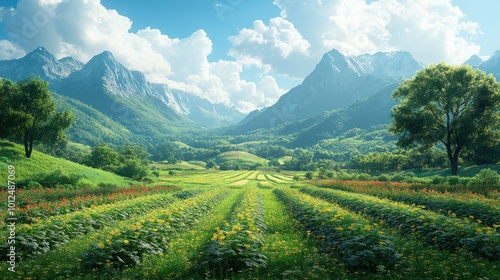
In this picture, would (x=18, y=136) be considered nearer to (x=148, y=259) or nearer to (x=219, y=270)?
(x=148, y=259)

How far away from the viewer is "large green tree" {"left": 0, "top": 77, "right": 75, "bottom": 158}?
152ft

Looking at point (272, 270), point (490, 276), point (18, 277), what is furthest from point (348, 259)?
point (18, 277)

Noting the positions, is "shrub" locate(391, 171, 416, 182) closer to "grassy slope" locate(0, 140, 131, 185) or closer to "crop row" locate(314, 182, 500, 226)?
"crop row" locate(314, 182, 500, 226)

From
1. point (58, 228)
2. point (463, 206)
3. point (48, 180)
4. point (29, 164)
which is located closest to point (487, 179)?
point (463, 206)

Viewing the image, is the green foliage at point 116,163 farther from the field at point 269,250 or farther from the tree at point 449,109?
the field at point 269,250

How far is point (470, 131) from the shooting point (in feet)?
133

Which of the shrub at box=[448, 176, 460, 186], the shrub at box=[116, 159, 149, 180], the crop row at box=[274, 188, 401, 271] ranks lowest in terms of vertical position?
the shrub at box=[116, 159, 149, 180]

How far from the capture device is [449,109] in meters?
44.7

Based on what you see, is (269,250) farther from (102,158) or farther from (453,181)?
(102,158)

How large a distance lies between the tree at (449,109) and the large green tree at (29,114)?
5831 centimetres

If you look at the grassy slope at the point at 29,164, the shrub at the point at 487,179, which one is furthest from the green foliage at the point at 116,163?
the shrub at the point at 487,179

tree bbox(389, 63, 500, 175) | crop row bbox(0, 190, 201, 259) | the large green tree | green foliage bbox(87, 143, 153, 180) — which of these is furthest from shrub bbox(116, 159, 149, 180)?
tree bbox(389, 63, 500, 175)

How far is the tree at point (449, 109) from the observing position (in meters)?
40.9

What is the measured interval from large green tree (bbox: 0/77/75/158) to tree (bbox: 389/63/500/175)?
2296 inches
